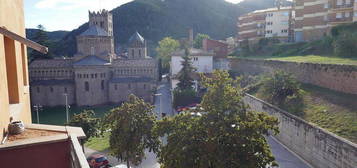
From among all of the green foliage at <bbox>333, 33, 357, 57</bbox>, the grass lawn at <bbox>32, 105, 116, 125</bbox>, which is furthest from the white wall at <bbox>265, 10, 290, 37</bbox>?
the grass lawn at <bbox>32, 105, 116, 125</bbox>

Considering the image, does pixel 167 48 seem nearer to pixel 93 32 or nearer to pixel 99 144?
pixel 93 32

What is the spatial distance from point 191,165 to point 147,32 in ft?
370

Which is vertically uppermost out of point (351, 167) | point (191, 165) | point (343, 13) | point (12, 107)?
point (343, 13)

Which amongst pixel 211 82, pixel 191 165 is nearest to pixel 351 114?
pixel 211 82

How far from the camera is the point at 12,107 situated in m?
7.89

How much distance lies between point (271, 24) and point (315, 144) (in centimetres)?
4246

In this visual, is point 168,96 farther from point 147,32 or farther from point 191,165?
point 147,32

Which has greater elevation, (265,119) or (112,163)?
(265,119)

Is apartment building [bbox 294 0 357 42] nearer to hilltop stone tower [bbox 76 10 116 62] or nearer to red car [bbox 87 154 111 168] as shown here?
hilltop stone tower [bbox 76 10 116 62]

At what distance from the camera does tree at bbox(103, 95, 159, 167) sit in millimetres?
16172

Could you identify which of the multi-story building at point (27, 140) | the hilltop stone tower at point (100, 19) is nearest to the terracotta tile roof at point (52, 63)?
the hilltop stone tower at point (100, 19)

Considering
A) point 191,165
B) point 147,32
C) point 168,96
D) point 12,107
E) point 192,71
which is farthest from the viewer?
point 147,32

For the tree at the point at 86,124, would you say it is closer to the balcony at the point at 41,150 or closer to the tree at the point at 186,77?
the balcony at the point at 41,150

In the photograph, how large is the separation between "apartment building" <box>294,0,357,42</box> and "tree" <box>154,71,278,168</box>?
32467mm
